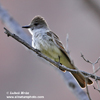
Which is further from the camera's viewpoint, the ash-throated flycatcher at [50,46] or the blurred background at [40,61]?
the blurred background at [40,61]

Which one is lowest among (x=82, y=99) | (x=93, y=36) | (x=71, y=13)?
(x=82, y=99)

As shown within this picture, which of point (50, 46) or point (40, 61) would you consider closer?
point (50, 46)

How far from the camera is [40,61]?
5.24m

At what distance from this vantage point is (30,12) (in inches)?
272

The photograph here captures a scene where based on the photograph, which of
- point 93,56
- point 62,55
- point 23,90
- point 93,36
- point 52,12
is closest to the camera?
point 62,55

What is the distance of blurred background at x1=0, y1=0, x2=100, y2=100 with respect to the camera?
5707 millimetres

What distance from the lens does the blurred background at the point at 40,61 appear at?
5.71m

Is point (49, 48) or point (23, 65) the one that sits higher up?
point (23, 65)

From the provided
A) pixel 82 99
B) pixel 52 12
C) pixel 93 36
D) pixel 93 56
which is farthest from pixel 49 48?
pixel 52 12

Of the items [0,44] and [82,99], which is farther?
[0,44]

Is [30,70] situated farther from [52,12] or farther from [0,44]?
[52,12]

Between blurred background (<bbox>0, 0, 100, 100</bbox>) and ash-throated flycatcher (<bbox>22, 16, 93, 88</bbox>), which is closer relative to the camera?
ash-throated flycatcher (<bbox>22, 16, 93, 88</bbox>)

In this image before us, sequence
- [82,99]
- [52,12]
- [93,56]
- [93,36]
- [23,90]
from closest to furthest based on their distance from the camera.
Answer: [82,99] → [23,90] → [93,56] → [93,36] → [52,12]

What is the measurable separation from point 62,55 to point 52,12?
130 inches
